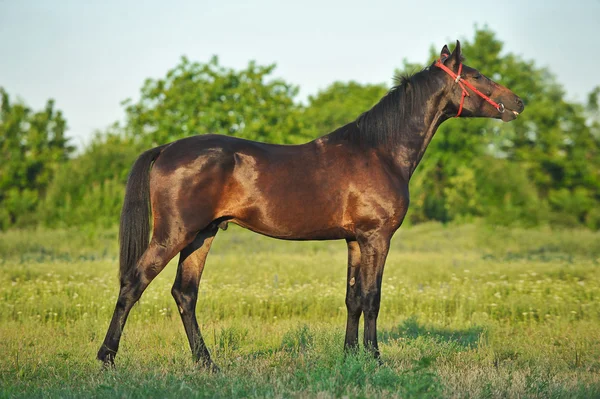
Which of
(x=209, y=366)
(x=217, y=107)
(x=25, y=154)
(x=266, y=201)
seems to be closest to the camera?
(x=209, y=366)

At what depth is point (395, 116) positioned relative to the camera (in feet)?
21.7

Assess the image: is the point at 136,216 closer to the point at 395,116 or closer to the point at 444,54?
the point at 395,116

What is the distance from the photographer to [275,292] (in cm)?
995

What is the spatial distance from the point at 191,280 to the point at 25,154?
116 ft

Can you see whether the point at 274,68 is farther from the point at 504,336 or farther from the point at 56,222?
the point at 504,336

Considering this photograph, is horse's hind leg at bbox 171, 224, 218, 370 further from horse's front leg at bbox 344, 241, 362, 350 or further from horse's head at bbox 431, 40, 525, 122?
horse's head at bbox 431, 40, 525, 122

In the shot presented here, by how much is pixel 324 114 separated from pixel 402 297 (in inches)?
1667

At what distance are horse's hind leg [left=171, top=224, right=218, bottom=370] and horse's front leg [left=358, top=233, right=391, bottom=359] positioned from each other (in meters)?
1.63

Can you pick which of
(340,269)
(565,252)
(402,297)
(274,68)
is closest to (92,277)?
(340,269)

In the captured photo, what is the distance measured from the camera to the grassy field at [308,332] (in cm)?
507

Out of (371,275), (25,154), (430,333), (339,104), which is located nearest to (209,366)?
(371,275)

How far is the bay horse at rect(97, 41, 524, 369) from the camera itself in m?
5.95

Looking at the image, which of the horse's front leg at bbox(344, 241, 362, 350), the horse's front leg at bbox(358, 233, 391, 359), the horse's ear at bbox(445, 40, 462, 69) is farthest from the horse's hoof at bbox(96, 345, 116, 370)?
the horse's ear at bbox(445, 40, 462, 69)

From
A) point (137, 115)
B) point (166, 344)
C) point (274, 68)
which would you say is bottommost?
point (166, 344)
